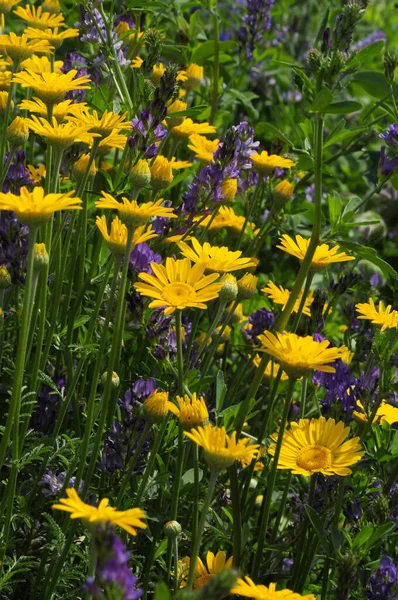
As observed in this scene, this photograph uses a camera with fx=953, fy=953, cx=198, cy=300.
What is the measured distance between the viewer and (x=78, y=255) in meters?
1.91

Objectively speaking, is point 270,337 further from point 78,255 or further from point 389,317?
point 78,255

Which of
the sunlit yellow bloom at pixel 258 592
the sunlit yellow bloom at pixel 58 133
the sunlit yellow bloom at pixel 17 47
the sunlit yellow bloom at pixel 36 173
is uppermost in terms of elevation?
the sunlit yellow bloom at pixel 17 47

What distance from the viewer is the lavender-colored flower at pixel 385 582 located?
1.29m

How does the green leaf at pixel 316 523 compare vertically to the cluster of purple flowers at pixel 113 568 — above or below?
below

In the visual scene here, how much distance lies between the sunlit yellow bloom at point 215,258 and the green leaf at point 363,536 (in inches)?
16.8

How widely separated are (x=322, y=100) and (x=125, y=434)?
2.01ft

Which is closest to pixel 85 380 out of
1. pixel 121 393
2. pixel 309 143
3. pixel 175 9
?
pixel 121 393

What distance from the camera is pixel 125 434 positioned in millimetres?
1541

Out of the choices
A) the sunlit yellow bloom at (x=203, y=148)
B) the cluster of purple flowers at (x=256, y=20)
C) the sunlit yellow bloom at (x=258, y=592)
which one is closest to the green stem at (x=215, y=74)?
the cluster of purple flowers at (x=256, y=20)

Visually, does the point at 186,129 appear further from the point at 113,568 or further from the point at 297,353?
the point at 113,568

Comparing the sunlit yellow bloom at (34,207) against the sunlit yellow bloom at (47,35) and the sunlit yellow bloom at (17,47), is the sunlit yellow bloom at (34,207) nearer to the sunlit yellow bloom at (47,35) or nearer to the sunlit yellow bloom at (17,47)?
the sunlit yellow bloom at (17,47)

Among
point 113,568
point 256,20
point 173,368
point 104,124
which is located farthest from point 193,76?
point 113,568

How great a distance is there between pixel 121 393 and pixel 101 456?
0.23 meters

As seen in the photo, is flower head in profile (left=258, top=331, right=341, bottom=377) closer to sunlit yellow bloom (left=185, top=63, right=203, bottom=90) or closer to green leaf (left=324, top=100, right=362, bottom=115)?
green leaf (left=324, top=100, right=362, bottom=115)
